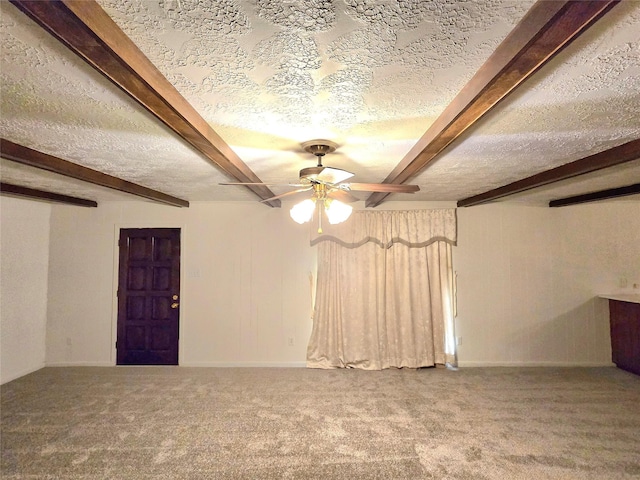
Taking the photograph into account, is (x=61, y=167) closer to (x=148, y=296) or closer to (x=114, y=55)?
(x=114, y=55)

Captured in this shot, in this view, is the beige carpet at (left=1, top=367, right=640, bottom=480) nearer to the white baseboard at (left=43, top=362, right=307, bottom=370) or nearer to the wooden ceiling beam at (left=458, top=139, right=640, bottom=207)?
the white baseboard at (left=43, top=362, right=307, bottom=370)

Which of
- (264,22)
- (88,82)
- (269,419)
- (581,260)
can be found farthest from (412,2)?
(581,260)

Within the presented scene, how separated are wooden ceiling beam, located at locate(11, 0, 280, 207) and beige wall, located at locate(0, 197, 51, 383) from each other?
3.89 metres

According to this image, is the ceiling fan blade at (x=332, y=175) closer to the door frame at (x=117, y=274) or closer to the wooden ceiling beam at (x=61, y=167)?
the wooden ceiling beam at (x=61, y=167)

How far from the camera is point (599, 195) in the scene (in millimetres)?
3740

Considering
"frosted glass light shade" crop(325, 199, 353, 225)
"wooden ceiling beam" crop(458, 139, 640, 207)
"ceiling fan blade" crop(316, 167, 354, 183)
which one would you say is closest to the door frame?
"frosted glass light shade" crop(325, 199, 353, 225)

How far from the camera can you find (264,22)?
1.01 metres

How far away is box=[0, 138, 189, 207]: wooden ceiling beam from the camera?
6.67 feet

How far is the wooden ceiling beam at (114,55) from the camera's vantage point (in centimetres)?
87

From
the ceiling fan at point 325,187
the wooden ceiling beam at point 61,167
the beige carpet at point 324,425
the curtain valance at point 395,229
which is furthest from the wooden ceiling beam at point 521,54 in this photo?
the curtain valance at point 395,229

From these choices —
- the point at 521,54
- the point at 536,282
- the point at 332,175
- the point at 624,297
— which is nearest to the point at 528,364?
the point at 536,282

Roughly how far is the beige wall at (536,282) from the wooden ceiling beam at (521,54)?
11.2 feet

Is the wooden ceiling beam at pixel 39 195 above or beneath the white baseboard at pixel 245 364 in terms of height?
above

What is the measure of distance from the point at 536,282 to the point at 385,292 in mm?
2111
